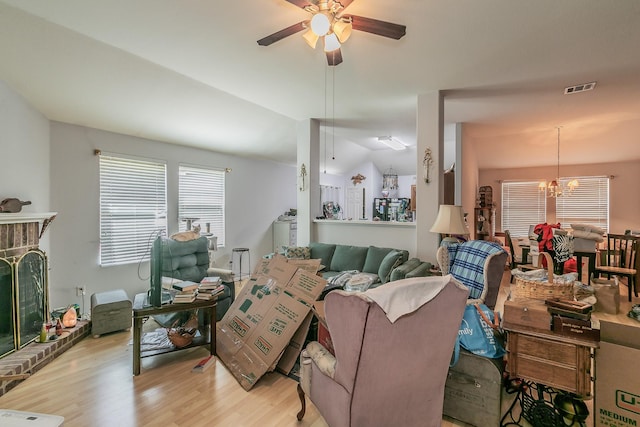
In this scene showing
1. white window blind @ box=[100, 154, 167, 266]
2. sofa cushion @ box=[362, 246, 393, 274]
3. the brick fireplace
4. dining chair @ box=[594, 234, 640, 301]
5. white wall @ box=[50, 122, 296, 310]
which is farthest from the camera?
dining chair @ box=[594, 234, 640, 301]

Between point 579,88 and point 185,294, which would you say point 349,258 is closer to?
point 185,294

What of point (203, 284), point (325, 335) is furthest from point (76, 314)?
point (325, 335)

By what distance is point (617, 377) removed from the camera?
161 cm

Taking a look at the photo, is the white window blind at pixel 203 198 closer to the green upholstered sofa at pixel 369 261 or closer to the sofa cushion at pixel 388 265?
the green upholstered sofa at pixel 369 261

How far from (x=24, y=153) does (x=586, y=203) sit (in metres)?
10.2

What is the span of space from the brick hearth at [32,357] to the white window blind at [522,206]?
8988 mm

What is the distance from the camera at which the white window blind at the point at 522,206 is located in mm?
7656

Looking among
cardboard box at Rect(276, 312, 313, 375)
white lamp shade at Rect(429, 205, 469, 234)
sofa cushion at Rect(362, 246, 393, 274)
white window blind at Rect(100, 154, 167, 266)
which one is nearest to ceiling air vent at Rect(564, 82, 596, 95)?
white lamp shade at Rect(429, 205, 469, 234)

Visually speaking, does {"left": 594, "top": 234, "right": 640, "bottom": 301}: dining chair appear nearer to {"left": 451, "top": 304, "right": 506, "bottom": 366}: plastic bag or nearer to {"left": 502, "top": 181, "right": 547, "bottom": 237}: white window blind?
{"left": 502, "top": 181, "right": 547, "bottom": 237}: white window blind

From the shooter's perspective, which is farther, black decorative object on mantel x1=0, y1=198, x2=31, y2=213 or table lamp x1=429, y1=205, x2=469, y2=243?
table lamp x1=429, y1=205, x2=469, y2=243

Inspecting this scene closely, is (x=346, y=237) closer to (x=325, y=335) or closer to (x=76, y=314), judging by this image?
(x=325, y=335)

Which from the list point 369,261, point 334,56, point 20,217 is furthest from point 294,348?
point 20,217

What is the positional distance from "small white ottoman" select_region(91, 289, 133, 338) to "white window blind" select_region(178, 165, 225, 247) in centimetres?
182

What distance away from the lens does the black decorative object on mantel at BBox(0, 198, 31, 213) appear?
2.65 meters
